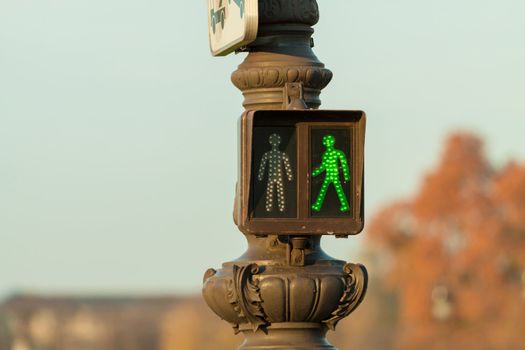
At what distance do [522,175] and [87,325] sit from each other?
3386 cm

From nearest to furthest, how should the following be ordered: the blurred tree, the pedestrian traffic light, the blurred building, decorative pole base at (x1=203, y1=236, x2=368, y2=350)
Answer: the pedestrian traffic light
decorative pole base at (x1=203, y1=236, x2=368, y2=350)
the blurred tree
the blurred building

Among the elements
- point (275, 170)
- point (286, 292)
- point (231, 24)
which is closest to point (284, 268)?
point (286, 292)

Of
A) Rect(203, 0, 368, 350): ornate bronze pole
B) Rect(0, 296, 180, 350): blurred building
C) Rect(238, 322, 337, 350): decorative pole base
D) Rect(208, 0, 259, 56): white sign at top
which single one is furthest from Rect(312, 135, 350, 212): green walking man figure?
Rect(0, 296, 180, 350): blurred building

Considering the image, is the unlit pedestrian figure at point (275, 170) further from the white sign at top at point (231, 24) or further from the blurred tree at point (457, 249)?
the blurred tree at point (457, 249)

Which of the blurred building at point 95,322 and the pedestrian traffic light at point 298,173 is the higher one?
the pedestrian traffic light at point 298,173

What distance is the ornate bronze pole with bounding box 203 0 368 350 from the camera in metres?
8.90

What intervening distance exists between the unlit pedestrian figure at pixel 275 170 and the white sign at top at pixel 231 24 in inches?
15.9

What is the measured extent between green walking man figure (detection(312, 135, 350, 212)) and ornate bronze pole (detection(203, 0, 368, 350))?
12.5 inches

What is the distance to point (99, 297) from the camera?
147500mm

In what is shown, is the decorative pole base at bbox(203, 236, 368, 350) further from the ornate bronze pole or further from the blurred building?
the blurred building

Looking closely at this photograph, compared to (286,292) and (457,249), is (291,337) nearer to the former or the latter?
(286,292)

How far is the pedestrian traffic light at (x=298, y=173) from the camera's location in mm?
8492

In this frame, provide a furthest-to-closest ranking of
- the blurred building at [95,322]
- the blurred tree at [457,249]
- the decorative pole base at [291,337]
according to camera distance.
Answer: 1. the blurred building at [95,322]
2. the blurred tree at [457,249]
3. the decorative pole base at [291,337]

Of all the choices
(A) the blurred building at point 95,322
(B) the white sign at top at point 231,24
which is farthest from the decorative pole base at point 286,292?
(A) the blurred building at point 95,322
